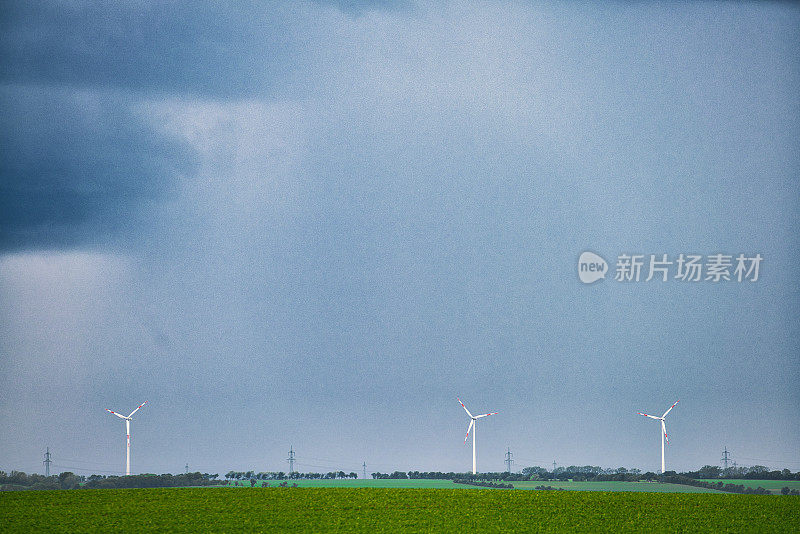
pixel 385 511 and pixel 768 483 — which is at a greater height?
pixel 385 511

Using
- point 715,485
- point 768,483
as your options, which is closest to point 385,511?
point 715,485

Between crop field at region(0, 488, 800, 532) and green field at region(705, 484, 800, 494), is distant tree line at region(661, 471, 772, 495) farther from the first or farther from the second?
crop field at region(0, 488, 800, 532)

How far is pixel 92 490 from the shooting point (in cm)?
2362

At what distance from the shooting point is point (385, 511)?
19.0 metres

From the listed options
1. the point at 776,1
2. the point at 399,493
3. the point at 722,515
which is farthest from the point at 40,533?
the point at 776,1

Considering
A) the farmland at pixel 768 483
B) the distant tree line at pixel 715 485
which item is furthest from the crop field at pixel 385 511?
the farmland at pixel 768 483

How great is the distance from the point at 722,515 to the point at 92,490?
16779mm

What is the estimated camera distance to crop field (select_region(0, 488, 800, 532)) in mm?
16969

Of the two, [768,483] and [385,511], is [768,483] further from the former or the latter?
[385,511]

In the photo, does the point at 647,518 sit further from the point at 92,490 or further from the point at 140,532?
the point at 92,490

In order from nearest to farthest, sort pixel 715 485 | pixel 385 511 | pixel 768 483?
pixel 385 511
pixel 715 485
pixel 768 483

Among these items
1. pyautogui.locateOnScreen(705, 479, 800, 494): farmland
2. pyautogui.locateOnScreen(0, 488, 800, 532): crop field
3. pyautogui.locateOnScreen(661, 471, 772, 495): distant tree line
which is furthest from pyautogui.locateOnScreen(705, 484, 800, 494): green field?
pyautogui.locateOnScreen(0, 488, 800, 532): crop field

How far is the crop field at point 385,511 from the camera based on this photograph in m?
17.0

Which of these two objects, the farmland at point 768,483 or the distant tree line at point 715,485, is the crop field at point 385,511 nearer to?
the distant tree line at point 715,485
